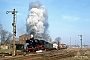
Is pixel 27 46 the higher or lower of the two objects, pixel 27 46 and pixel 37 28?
the lower

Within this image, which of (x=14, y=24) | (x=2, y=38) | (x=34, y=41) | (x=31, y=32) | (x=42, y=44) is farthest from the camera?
(x=2, y=38)

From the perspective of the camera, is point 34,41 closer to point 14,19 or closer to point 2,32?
point 14,19

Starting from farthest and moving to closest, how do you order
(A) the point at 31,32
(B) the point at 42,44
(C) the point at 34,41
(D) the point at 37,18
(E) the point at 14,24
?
(D) the point at 37,18, (A) the point at 31,32, (B) the point at 42,44, (C) the point at 34,41, (E) the point at 14,24

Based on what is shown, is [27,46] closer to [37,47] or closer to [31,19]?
[37,47]

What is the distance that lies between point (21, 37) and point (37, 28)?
56.7 meters

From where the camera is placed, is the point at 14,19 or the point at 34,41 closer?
the point at 14,19

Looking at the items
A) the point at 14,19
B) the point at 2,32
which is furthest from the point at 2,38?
the point at 14,19

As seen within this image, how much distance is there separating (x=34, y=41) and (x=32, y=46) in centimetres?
121

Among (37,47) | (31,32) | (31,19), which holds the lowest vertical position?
(37,47)

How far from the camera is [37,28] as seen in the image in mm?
49594

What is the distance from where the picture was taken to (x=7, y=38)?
255 feet

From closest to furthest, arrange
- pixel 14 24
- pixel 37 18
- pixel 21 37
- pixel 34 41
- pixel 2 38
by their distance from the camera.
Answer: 1. pixel 14 24
2. pixel 34 41
3. pixel 37 18
4. pixel 2 38
5. pixel 21 37

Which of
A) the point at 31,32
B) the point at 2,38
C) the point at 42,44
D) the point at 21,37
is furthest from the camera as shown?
the point at 21,37

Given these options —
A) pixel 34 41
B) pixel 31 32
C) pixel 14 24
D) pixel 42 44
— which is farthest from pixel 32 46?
pixel 14 24
